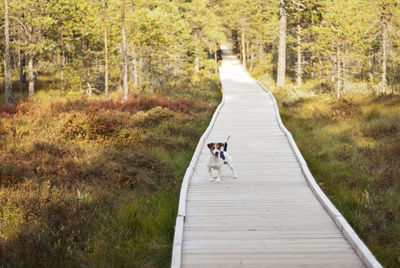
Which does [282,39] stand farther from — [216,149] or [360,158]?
[216,149]

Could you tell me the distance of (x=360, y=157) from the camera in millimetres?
10781

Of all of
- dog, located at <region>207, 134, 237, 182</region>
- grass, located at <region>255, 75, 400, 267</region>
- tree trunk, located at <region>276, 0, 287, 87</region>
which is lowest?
grass, located at <region>255, 75, 400, 267</region>

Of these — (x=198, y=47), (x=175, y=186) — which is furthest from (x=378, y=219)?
(x=198, y=47)

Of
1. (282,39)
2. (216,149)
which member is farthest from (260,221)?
(282,39)

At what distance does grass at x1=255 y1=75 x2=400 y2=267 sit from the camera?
20.5 ft

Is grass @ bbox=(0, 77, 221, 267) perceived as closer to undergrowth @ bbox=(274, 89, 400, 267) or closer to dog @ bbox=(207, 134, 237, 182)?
dog @ bbox=(207, 134, 237, 182)

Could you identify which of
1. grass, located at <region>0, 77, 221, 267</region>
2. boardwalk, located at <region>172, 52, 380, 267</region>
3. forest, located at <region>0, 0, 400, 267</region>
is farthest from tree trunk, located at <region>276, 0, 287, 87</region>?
boardwalk, located at <region>172, 52, 380, 267</region>

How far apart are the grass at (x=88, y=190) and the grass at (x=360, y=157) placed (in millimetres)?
3518

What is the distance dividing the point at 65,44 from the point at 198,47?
16.0m

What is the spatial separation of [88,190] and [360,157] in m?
7.84

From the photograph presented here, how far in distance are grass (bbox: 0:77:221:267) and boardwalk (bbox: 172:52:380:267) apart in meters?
0.50

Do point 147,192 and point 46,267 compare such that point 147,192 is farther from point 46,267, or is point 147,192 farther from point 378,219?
point 378,219

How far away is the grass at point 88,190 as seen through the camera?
5406 millimetres

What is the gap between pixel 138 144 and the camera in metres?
12.3
